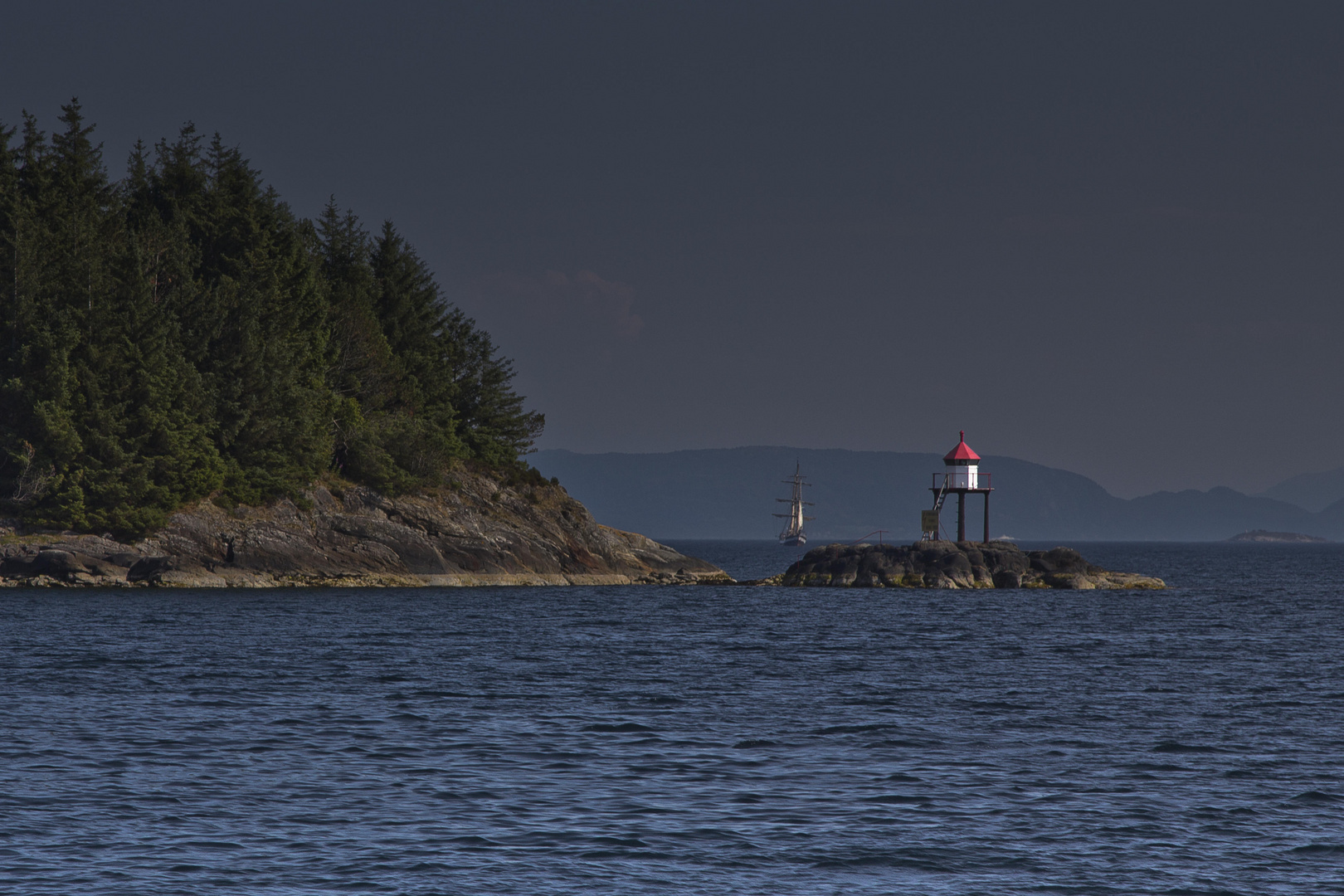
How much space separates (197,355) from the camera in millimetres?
64875

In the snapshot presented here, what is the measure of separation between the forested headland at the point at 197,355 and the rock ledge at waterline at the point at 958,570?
74.1 feet

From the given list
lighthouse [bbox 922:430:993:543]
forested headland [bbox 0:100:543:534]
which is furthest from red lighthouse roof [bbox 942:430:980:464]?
forested headland [bbox 0:100:543:534]

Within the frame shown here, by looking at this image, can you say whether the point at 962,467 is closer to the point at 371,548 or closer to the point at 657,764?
the point at 371,548

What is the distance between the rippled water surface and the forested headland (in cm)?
1965

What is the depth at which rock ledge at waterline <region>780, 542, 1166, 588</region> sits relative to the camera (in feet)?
242

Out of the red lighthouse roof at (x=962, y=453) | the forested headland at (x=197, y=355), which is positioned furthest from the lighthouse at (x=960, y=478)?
the forested headland at (x=197, y=355)

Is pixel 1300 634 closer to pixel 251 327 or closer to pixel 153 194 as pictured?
pixel 251 327

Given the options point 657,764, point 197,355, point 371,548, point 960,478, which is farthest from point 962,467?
point 657,764

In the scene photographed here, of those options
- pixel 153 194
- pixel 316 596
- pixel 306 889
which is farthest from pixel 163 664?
pixel 153 194

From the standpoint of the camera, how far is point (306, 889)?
40.5ft

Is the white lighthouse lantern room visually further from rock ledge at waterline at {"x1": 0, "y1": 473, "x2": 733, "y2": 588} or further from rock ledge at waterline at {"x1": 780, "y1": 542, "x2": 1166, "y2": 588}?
rock ledge at waterline at {"x1": 0, "y1": 473, "x2": 733, "y2": 588}

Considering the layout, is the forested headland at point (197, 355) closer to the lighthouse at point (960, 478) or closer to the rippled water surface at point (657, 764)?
the rippled water surface at point (657, 764)

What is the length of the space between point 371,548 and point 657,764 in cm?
5017

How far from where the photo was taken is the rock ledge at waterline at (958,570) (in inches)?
2899
